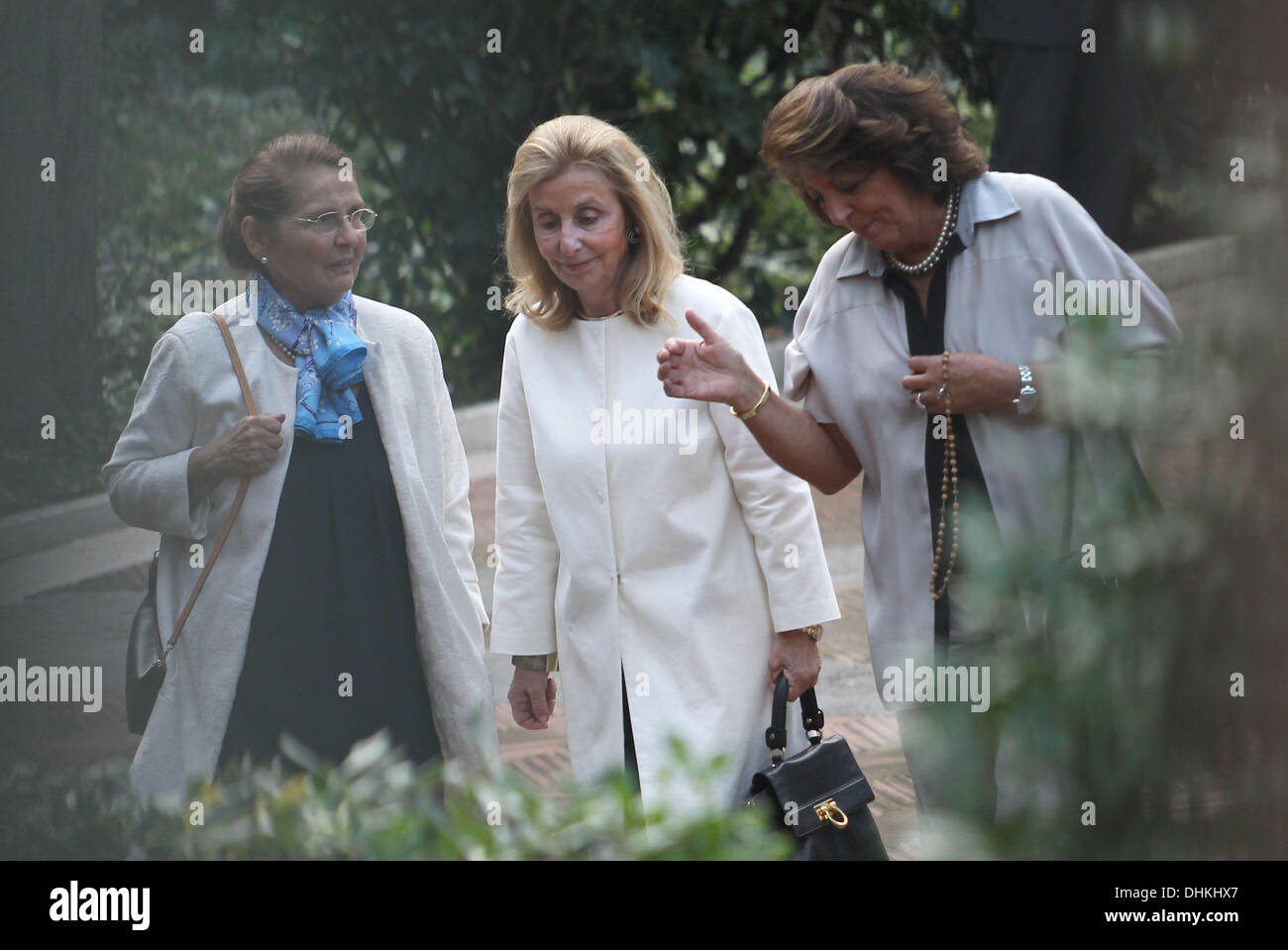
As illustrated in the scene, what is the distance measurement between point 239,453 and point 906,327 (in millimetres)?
1379

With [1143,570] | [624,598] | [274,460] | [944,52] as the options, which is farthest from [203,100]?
[1143,570]

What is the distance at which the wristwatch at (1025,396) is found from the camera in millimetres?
2389

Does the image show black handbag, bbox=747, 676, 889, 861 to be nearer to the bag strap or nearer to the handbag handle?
the handbag handle

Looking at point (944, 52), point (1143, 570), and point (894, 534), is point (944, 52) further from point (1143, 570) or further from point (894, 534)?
point (1143, 570)

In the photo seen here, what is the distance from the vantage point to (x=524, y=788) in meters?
1.51

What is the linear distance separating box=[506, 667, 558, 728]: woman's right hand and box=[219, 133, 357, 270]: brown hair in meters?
1.05

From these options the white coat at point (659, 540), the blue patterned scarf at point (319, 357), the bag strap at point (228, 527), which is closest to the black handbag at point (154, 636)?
the bag strap at point (228, 527)

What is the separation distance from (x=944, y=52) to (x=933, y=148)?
565cm

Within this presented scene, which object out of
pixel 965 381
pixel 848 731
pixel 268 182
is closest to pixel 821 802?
pixel 965 381

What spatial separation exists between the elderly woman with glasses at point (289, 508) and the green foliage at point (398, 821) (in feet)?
3.52

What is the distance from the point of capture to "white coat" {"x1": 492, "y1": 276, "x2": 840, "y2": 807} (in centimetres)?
291

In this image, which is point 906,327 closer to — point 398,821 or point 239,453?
point 239,453

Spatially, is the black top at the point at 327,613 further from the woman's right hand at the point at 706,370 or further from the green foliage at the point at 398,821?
the green foliage at the point at 398,821
